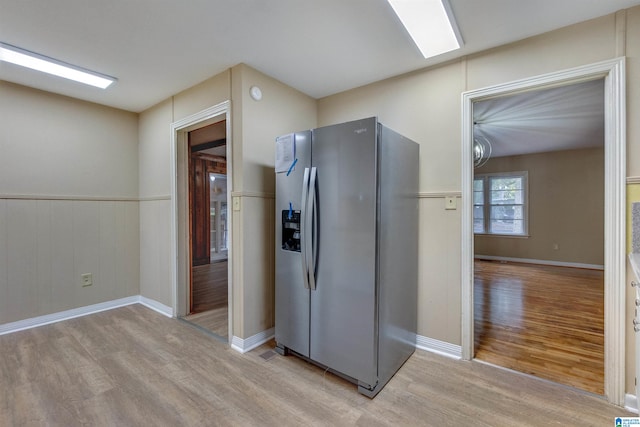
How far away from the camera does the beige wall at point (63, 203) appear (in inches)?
108

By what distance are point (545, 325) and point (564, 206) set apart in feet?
14.7

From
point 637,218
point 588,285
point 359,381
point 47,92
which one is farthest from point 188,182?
point 588,285

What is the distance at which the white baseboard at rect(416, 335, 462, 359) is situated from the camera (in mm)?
2283

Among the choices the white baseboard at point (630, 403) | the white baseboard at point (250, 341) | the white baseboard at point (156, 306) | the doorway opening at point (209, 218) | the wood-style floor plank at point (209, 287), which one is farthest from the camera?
the doorway opening at point (209, 218)

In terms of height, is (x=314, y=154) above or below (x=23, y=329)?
above

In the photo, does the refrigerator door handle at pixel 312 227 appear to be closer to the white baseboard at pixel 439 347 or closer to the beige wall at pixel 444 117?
the beige wall at pixel 444 117

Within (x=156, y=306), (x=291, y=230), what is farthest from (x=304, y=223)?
(x=156, y=306)

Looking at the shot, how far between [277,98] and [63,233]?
2.78m

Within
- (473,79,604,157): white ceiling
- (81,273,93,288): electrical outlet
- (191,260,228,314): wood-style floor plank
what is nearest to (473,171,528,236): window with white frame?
(473,79,604,157): white ceiling

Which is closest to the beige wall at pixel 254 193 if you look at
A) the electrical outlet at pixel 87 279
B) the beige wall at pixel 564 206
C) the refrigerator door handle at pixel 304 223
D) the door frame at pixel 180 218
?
the refrigerator door handle at pixel 304 223

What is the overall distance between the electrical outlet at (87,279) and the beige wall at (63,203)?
0.15 ft

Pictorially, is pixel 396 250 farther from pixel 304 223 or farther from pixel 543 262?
pixel 543 262

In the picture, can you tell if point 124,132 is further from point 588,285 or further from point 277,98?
point 588,285

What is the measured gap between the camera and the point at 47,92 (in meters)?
2.93
